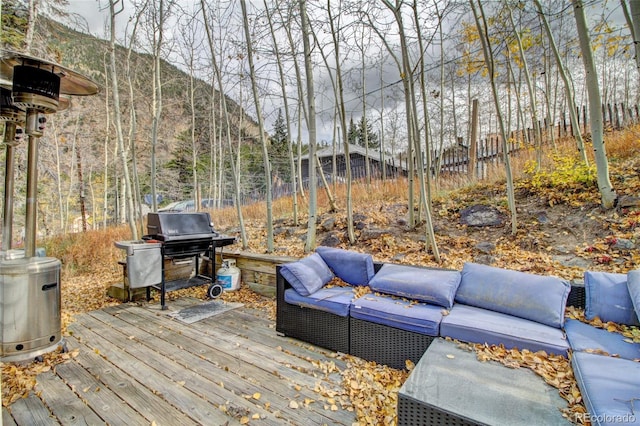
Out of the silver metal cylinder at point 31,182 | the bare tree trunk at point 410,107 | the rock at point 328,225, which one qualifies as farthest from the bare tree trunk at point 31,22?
the bare tree trunk at point 410,107

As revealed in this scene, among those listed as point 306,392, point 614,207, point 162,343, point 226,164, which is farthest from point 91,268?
point 226,164

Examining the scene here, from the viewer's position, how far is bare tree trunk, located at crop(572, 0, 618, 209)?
3.68 m

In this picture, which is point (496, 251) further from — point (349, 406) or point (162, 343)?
point (162, 343)

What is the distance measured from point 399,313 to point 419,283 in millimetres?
373

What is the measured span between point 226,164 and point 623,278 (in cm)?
1648

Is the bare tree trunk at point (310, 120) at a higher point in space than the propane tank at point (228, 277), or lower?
higher

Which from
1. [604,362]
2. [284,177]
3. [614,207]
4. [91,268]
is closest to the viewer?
[604,362]

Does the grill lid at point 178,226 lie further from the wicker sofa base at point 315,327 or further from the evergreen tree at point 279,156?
the evergreen tree at point 279,156

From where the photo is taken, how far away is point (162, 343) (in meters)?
2.85

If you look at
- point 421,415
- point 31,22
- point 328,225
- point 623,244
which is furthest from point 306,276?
point 31,22

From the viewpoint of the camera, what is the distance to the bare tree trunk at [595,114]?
368cm

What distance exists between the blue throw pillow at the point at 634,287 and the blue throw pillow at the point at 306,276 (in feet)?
7.36

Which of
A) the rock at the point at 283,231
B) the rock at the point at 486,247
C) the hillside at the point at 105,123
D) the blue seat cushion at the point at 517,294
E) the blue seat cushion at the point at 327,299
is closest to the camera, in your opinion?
the blue seat cushion at the point at 517,294

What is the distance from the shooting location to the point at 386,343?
243cm
